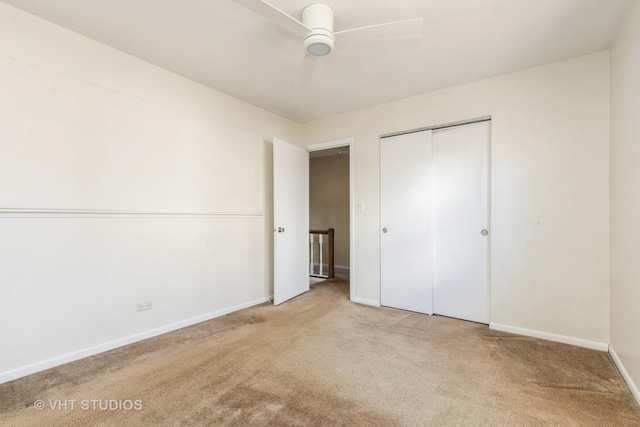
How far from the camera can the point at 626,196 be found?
186 cm

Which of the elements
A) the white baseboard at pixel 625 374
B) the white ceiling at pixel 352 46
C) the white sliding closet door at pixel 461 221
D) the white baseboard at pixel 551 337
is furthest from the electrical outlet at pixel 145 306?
the white baseboard at pixel 625 374

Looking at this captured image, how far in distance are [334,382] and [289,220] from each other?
7.18 feet

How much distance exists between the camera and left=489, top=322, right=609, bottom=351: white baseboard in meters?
2.28

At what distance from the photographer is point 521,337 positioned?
99.3 inches

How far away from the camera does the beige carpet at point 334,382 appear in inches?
59.8

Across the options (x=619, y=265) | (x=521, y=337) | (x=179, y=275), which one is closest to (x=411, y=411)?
(x=521, y=337)

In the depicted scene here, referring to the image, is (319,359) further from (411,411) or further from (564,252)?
(564,252)

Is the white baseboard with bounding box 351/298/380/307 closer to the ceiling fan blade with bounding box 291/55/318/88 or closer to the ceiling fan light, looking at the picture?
the ceiling fan blade with bounding box 291/55/318/88

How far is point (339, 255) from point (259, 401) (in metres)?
4.56

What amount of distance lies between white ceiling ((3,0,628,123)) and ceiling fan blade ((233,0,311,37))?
0.21 metres

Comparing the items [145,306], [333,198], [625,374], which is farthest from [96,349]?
[333,198]

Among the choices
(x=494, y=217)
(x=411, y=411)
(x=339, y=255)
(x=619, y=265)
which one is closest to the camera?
(x=411, y=411)

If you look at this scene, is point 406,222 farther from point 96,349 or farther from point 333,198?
point 96,349

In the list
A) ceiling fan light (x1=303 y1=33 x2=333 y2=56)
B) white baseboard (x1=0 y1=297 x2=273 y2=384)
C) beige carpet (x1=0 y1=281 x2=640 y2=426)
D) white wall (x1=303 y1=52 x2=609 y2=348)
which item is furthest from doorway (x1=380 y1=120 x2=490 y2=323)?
white baseboard (x1=0 y1=297 x2=273 y2=384)
